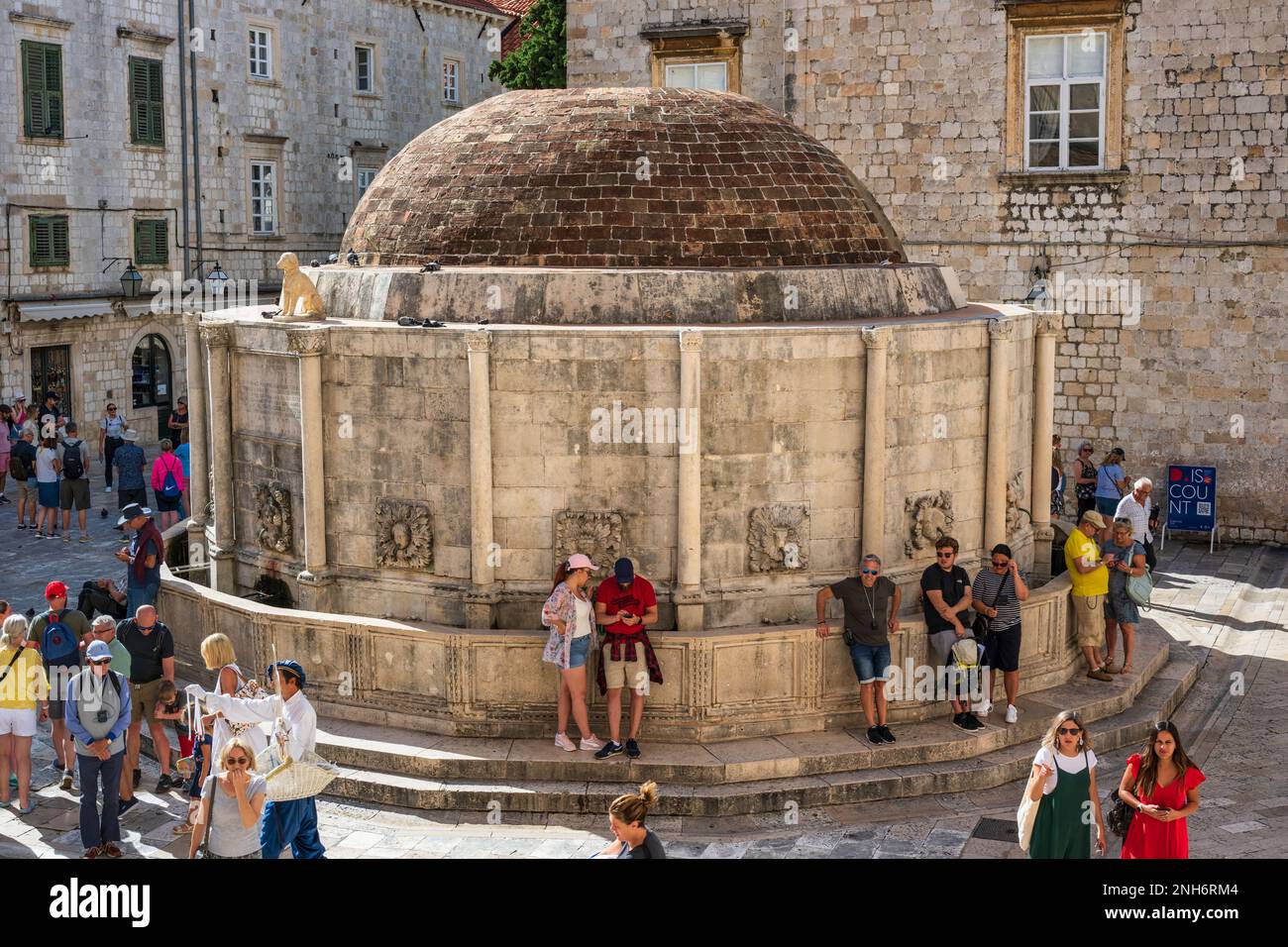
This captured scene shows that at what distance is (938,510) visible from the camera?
1554cm

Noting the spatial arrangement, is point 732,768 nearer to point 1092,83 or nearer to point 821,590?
point 821,590

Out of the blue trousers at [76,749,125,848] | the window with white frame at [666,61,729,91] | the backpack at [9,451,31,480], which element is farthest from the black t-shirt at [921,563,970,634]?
the backpack at [9,451,31,480]

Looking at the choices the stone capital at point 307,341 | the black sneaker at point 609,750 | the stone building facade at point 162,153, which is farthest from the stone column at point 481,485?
the stone building facade at point 162,153

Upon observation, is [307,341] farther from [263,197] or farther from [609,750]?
[263,197]

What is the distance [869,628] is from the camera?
45.8ft

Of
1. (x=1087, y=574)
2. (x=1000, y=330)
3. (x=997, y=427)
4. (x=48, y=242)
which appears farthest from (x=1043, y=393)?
(x=48, y=242)

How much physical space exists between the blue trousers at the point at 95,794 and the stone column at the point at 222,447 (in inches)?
180

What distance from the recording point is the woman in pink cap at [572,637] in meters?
13.6

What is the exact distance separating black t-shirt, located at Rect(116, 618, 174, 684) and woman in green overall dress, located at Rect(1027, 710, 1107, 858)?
24.1 feet

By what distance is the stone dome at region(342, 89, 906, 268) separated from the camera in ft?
52.5

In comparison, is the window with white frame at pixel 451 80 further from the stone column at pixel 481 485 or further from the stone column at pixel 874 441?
the stone column at pixel 874 441

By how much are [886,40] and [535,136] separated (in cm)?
1235

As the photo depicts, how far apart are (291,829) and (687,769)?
156 inches

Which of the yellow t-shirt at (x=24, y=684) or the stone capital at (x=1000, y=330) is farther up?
the stone capital at (x=1000, y=330)
